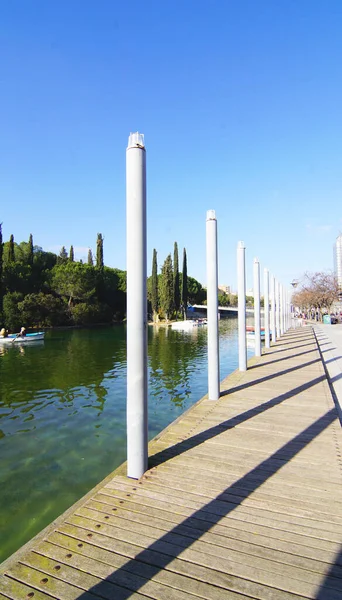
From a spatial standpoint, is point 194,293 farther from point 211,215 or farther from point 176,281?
point 211,215

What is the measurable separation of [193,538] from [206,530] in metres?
0.14

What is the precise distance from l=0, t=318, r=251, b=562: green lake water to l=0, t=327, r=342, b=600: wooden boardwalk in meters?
1.62

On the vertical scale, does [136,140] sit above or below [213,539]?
above

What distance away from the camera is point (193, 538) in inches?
106

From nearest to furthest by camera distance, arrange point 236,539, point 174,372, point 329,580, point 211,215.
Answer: point 329,580 < point 236,539 < point 211,215 < point 174,372


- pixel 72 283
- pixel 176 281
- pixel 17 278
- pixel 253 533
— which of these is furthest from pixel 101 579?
pixel 176 281

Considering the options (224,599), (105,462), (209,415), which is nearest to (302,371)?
(209,415)

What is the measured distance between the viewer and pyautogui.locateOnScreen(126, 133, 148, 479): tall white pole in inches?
151

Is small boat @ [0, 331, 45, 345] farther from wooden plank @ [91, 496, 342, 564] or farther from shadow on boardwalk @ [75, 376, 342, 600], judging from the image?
wooden plank @ [91, 496, 342, 564]

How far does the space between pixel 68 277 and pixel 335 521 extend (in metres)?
44.2

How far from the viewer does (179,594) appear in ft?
7.14

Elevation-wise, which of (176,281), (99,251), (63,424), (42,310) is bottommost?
(63,424)

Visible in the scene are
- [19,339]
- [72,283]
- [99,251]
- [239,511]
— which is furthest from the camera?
[99,251]

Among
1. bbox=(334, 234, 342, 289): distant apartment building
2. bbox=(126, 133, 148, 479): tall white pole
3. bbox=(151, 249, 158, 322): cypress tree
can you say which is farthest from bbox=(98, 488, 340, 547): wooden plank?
bbox=(334, 234, 342, 289): distant apartment building
